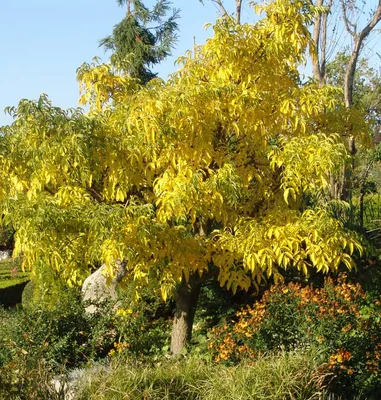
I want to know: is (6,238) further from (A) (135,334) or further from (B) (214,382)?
(B) (214,382)

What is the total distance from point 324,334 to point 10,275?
11860mm

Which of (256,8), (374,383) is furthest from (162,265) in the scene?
(256,8)

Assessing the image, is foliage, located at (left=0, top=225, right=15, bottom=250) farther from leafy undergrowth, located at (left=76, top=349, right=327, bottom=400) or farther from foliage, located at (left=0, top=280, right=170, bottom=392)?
leafy undergrowth, located at (left=76, top=349, right=327, bottom=400)

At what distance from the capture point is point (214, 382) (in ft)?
13.0

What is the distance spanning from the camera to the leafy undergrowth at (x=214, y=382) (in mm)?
3771

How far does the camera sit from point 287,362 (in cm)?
421

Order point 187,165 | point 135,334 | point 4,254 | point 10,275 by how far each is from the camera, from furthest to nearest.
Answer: point 4,254 → point 10,275 → point 135,334 → point 187,165

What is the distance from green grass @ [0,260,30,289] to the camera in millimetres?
13086

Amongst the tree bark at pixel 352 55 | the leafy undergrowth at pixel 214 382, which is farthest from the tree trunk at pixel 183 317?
the tree bark at pixel 352 55

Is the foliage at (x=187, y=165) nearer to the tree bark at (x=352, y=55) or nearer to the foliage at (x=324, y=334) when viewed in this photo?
the foliage at (x=324, y=334)

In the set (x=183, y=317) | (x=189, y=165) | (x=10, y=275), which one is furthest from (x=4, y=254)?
(x=189, y=165)

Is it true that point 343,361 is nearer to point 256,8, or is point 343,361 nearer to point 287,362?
point 287,362

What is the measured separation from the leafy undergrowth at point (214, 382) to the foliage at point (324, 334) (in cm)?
42

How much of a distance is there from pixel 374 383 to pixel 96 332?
2.72 metres
